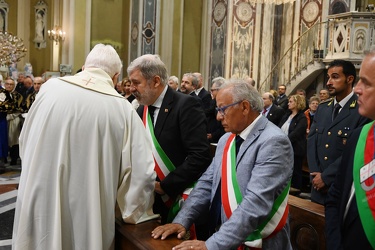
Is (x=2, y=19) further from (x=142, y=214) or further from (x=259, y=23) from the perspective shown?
(x=142, y=214)

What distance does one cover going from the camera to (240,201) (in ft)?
6.78

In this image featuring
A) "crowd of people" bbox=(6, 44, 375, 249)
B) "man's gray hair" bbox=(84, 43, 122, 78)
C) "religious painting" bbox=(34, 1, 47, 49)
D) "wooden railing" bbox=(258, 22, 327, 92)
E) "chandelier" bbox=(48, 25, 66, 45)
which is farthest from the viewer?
"religious painting" bbox=(34, 1, 47, 49)

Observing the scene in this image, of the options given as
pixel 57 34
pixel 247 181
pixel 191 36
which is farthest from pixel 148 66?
pixel 191 36

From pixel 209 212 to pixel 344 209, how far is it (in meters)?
0.74

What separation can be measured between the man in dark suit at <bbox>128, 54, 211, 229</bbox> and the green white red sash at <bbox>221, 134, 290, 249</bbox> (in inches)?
22.9

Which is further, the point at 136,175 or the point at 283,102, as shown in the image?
the point at 283,102

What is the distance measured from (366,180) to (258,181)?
1.50 feet

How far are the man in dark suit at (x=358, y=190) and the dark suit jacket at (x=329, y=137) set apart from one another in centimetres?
115

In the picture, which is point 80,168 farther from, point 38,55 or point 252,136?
point 38,55

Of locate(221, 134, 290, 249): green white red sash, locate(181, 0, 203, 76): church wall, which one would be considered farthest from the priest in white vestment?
locate(181, 0, 203, 76): church wall

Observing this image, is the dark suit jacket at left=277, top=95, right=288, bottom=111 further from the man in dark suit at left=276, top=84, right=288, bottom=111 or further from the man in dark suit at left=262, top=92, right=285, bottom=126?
the man in dark suit at left=262, top=92, right=285, bottom=126

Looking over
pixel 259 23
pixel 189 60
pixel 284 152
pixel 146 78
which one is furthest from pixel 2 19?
pixel 284 152

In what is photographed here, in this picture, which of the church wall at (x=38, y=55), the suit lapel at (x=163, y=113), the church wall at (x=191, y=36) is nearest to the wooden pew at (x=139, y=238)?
the suit lapel at (x=163, y=113)

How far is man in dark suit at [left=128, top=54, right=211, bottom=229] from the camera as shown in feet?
8.87
